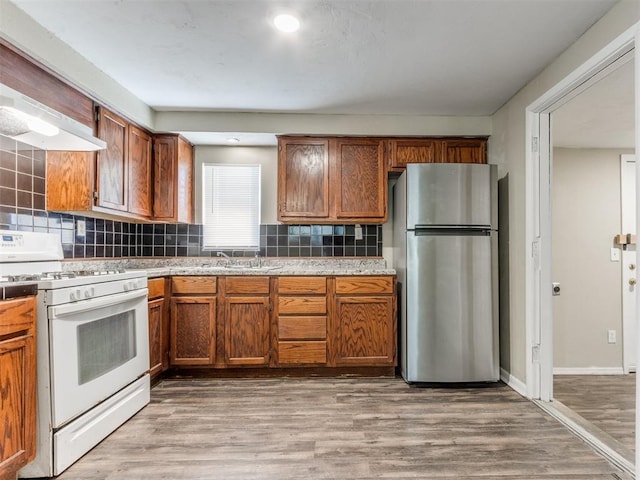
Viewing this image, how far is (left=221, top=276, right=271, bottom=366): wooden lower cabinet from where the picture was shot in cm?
304

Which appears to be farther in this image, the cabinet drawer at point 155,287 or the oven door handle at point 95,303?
the cabinet drawer at point 155,287

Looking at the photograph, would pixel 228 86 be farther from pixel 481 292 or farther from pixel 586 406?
pixel 586 406

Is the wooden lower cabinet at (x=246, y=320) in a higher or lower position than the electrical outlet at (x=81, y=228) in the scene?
lower

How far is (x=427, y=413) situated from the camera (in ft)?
7.84

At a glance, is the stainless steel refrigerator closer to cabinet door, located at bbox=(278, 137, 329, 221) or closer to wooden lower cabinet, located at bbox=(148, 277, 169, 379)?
cabinet door, located at bbox=(278, 137, 329, 221)

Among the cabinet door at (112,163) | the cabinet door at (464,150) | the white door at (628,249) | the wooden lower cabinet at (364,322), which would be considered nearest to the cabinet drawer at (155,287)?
the cabinet door at (112,163)

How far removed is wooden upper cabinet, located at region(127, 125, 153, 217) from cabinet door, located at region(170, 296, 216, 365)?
32.3 inches

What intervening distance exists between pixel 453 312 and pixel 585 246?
163 cm

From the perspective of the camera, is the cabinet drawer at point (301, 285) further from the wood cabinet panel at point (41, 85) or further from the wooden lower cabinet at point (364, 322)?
the wood cabinet panel at point (41, 85)

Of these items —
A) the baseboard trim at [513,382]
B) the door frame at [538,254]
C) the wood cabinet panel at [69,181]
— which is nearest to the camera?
the wood cabinet panel at [69,181]

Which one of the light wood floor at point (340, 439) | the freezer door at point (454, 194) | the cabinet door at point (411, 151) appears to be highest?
the cabinet door at point (411, 151)

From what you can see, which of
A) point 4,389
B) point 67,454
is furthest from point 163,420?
point 4,389

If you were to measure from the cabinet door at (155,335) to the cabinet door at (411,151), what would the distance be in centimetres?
227

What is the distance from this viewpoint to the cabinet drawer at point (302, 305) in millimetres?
3059
